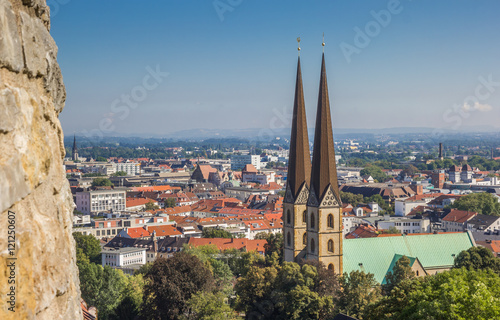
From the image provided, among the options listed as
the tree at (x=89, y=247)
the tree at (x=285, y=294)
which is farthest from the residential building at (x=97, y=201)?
the tree at (x=285, y=294)

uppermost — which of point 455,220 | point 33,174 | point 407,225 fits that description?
point 33,174

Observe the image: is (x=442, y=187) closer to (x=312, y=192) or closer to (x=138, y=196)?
(x=138, y=196)

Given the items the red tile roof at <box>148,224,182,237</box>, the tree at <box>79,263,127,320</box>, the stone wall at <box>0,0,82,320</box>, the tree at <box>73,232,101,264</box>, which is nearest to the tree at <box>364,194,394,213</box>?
the red tile roof at <box>148,224,182,237</box>

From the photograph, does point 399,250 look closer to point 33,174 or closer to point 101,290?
point 101,290

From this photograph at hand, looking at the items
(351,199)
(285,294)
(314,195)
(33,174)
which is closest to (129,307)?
(285,294)

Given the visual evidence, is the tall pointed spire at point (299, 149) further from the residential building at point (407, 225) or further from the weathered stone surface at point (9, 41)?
the residential building at point (407, 225)

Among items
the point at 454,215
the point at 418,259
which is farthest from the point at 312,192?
Answer: the point at 454,215

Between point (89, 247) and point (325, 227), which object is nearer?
point (325, 227)
